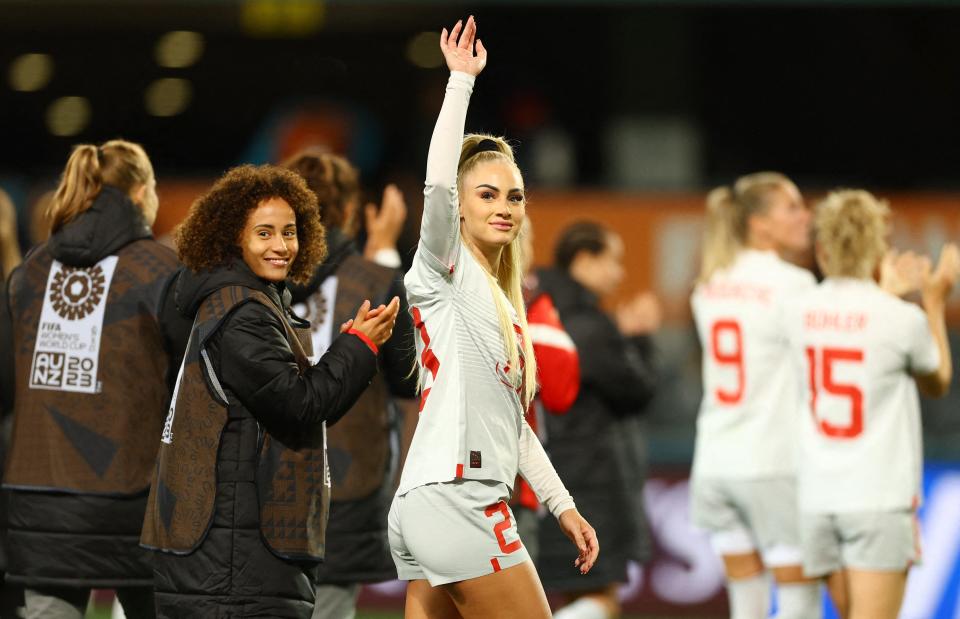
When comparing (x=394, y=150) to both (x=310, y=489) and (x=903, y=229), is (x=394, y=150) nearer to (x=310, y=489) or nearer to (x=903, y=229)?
(x=903, y=229)

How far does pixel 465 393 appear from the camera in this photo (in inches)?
173

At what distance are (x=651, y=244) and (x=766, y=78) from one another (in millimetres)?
5204

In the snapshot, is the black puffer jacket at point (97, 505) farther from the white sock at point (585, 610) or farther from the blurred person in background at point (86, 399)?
the white sock at point (585, 610)

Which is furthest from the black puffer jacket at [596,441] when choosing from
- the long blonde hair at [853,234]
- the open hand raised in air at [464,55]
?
the open hand raised in air at [464,55]

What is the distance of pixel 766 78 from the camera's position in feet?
64.0

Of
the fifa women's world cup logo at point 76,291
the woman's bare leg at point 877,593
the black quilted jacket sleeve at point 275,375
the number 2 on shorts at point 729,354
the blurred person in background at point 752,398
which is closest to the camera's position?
the black quilted jacket sleeve at point 275,375

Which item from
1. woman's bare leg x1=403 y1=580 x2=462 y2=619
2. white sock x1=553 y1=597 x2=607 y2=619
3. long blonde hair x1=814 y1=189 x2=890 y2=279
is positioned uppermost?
long blonde hair x1=814 y1=189 x2=890 y2=279

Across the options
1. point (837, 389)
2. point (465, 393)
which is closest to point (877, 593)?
point (837, 389)

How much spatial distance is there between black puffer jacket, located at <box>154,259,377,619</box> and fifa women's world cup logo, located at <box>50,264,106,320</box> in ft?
3.79

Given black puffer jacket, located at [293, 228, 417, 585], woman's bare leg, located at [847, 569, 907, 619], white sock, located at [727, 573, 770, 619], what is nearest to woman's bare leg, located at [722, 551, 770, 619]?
Result: white sock, located at [727, 573, 770, 619]

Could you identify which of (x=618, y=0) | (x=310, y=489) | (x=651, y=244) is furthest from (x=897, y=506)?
(x=618, y=0)

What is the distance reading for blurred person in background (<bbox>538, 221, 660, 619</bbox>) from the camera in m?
7.62

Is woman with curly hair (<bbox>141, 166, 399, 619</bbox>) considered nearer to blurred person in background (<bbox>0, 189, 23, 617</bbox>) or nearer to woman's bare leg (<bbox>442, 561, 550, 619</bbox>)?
woman's bare leg (<bbox>442, 561, 550, 619</bbox>)

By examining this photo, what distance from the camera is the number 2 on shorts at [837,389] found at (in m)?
6.58
